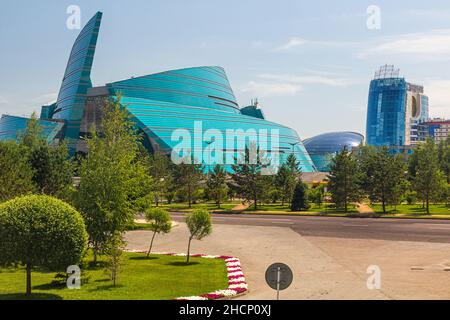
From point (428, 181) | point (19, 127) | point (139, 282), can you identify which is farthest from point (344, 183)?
point (19, 127)

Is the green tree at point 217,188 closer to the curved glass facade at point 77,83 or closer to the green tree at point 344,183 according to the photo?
→ the green tree at point 344,183

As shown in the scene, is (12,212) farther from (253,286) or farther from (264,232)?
(264,232)

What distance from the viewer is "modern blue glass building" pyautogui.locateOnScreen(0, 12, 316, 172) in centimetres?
13650

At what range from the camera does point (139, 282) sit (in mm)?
24031

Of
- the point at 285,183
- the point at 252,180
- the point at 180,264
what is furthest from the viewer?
the point at 285,183

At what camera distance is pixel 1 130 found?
166 meters

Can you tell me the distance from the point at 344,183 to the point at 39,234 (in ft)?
172

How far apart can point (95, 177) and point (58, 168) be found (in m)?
24.9

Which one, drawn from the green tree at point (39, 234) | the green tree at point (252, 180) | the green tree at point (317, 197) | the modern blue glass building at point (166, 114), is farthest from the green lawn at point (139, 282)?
the modern blue glass building at point (166, 114)

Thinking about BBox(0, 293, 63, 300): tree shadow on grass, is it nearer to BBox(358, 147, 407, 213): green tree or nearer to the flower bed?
the flower bed

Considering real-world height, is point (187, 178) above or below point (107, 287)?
above

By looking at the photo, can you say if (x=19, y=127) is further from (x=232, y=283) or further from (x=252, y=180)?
(x=232, y=283)

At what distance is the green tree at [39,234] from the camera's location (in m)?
18.8

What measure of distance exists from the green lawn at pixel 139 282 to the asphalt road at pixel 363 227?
613 inches
